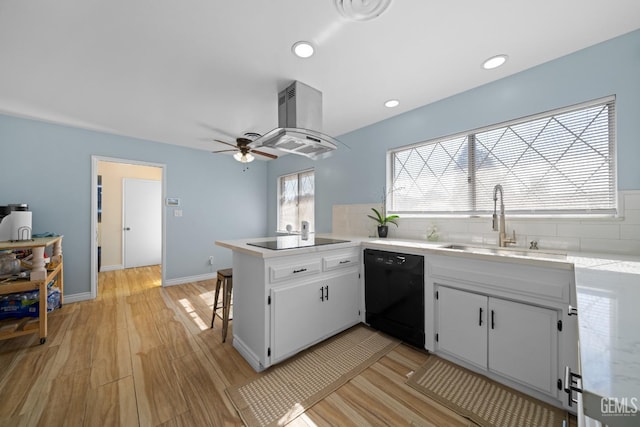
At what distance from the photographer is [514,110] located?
2.03 metres

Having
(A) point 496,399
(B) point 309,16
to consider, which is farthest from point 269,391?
(B) point 309,16

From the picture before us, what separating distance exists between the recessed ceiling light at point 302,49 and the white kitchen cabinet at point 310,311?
1.75 meters

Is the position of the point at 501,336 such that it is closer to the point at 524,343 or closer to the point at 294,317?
the point at 524,343

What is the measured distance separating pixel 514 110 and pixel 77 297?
18.0ft

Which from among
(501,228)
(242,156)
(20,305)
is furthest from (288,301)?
(20,305)

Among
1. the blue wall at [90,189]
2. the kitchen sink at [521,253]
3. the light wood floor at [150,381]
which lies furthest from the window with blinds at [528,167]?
the blue wall at [90,189]

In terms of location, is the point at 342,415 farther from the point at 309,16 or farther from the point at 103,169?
the point at 103,169

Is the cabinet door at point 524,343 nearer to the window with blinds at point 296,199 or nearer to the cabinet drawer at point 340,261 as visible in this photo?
the cabinet drawer at point 340,261

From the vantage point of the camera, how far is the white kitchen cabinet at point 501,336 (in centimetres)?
145

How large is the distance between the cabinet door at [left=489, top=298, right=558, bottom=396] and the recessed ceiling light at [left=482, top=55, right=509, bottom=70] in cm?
180

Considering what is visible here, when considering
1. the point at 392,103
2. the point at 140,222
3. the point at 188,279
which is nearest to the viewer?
the point at 392,103

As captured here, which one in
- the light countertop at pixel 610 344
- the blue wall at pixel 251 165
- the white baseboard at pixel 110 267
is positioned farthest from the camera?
the white baseboard at pixel 110 267

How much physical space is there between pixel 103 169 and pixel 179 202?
7.66ft

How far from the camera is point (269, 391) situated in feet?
5.30
